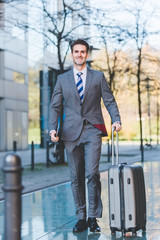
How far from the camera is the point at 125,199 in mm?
5512

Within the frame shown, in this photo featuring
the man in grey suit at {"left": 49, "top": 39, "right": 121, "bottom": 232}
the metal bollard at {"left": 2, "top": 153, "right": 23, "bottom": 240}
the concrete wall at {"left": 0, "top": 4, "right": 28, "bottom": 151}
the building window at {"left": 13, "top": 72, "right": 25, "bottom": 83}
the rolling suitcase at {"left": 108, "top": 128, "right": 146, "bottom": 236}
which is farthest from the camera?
the building window at {"left": 13, "top": 72, "right": 25, "bottom": 83}

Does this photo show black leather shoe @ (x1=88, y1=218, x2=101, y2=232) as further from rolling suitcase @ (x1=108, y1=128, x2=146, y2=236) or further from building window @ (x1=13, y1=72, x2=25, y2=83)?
building window @ (x1=13, y1=72, x2=25, y2=83)

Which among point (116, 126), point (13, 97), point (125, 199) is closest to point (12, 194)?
point (125, 199)

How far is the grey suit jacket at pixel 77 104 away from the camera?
5.93m

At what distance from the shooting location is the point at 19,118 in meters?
38.2

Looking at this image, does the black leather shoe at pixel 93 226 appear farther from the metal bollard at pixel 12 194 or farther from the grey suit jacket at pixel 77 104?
the metal bollard at pixel 12 194

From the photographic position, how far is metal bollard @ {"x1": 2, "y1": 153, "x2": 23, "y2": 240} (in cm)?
335

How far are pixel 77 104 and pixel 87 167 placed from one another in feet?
2.42

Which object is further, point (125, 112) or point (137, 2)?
point (125, 112)

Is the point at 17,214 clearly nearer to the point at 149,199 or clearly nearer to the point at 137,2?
the point at 149,199

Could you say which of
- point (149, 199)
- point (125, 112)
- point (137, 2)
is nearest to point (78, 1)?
point (137, 2)

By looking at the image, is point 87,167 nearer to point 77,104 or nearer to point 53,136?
point 53,136

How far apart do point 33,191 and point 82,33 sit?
11999 millimetres

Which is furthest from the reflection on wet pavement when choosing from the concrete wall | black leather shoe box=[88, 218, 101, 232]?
the concrete wall
